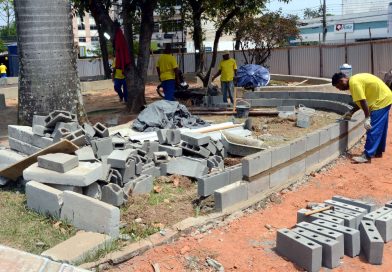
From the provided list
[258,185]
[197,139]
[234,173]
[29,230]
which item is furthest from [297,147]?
[29,230]

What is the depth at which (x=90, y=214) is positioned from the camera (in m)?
4.06

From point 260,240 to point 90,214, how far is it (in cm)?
151

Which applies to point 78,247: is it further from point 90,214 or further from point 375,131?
point 375,131

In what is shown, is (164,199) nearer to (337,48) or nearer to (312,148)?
(312,148)

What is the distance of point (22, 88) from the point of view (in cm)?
691

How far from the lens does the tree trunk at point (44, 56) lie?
6.65 m

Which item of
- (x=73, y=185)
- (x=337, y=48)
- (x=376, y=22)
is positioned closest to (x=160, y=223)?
(x=73, y=185)

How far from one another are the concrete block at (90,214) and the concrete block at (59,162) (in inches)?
15.2

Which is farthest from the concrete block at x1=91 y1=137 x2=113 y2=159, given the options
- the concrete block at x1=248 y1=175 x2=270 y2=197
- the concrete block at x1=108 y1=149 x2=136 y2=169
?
the concrete block at x1=248 y1=175 x2=270 y2=197

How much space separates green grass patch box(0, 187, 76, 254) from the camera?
391 cm

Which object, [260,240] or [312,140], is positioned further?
[312,140]

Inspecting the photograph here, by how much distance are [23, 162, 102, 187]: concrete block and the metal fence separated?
1414cm

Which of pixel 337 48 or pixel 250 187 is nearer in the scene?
pixel 250 187

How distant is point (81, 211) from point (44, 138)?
73.5 inches
